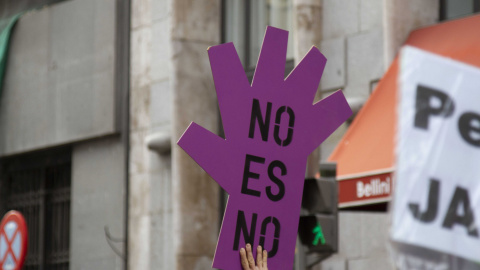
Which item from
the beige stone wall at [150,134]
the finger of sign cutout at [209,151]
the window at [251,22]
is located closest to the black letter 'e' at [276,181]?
the finger of sign cutout at [209,151]

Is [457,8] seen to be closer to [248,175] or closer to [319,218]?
[319,218]

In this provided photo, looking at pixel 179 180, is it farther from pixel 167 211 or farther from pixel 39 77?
pixel 39 77

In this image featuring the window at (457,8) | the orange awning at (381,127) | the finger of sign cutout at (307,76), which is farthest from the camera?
→ the window at (457,8)

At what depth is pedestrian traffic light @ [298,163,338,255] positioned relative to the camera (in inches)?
422

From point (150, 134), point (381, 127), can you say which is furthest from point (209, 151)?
point (150, 134)

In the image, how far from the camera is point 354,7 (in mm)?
14914

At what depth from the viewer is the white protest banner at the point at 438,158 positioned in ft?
13.5

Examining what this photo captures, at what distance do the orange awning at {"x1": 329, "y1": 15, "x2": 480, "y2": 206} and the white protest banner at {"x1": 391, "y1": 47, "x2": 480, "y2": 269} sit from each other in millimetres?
7118

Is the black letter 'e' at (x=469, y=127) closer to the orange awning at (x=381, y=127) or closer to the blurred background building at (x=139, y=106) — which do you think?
the orange awning at (x=381, y=127)

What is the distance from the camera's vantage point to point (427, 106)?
4.24m

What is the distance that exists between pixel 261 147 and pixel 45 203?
46.6ft

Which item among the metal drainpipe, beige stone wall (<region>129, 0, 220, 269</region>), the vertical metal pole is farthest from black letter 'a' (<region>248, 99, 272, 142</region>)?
the metal drainpipe

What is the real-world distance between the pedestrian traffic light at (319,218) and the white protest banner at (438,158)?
6.33 metres

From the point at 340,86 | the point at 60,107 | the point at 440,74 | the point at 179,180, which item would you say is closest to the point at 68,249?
the point at 60,107
